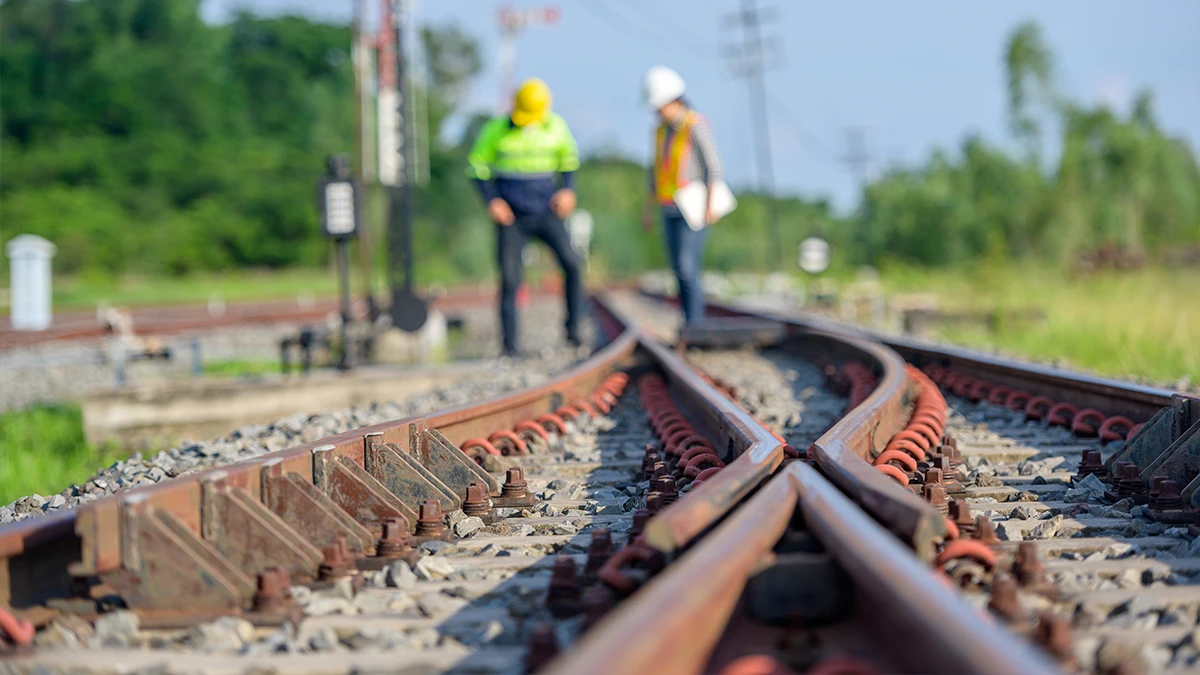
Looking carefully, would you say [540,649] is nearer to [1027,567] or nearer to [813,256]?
[1027,567]

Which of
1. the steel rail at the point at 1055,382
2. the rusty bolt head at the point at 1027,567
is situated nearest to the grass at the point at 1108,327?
the steel rail at the point at 1055,382

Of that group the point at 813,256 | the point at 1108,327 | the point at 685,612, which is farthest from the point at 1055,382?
the point at 813,256

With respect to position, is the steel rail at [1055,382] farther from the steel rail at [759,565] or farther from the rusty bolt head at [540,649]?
the rusty bolt head at [540,649]

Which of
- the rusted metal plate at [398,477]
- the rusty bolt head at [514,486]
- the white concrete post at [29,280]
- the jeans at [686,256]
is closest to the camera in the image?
the rusted metal plate at [398,477]

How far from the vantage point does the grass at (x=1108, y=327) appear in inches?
342

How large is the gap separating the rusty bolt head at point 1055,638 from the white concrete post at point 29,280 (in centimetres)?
1523

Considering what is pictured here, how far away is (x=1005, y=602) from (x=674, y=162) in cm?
709

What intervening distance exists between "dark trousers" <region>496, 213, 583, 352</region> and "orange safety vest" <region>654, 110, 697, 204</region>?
34.7 inches

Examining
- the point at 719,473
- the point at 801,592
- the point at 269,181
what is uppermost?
the point at 269,181

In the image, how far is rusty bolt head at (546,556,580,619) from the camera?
222cm

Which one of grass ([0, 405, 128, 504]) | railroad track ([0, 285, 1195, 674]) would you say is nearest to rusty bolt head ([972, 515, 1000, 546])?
railroad track ([0, 285, 1195, 674])

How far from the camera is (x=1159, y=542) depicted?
8.77ft

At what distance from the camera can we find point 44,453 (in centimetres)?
822

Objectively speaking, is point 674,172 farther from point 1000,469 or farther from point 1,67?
point 1,67
